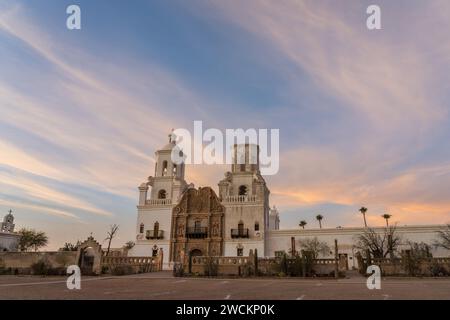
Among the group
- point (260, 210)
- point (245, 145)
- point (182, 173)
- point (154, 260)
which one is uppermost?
point (245, 145)

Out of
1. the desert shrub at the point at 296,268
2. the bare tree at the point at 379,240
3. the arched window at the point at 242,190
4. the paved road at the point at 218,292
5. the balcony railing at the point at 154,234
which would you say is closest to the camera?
the paved road at the point at 218,292

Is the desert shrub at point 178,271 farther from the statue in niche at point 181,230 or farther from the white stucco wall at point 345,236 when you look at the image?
the white stucco wall at point 345,236

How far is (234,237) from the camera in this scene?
142ft

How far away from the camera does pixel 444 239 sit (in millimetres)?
37344

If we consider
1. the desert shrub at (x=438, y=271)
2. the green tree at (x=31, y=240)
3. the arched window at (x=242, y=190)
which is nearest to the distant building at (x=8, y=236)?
the green tree at (x=31, y=240)

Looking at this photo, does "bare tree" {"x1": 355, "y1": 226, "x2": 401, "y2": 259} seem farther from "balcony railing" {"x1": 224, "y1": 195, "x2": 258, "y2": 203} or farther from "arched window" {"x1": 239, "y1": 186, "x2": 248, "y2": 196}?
"arched window" {"x1": 239, "y1": 186, "x2": 248, "y2": 196}

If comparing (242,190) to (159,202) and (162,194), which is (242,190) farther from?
(159,202)

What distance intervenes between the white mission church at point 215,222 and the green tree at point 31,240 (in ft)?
98.3

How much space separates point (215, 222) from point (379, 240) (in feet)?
63.3

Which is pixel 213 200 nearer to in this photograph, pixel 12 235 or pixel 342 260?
pixel 342 260

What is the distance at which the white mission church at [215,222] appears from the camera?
4228cm

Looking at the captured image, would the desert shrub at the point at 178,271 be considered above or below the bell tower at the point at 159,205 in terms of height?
below
